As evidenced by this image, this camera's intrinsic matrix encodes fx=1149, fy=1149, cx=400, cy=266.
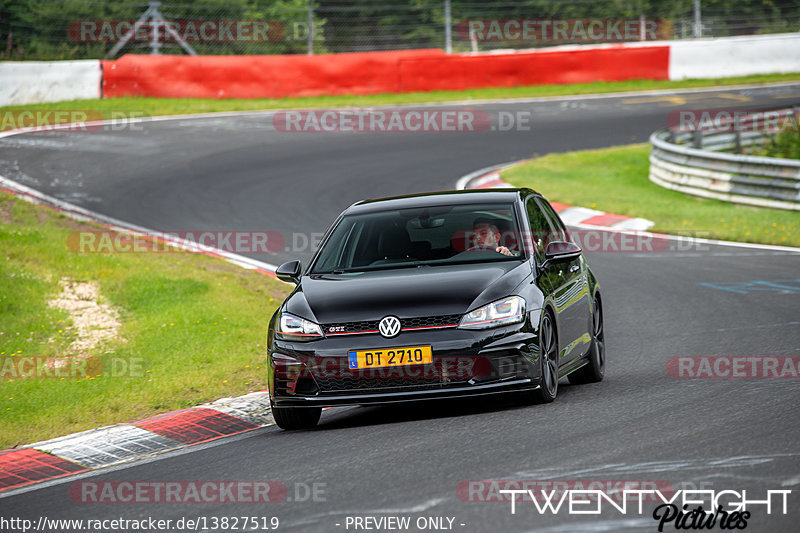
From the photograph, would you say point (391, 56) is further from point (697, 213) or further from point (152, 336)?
point (152, 336)

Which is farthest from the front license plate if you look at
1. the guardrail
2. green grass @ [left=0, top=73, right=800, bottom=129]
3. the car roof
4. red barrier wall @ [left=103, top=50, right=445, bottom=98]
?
red barrier wall @ [left=103, top=50, right=445, bottom=98]

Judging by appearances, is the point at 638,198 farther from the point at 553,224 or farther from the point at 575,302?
the point at 575,302

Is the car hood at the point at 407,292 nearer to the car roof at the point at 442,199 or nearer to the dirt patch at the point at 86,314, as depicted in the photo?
the car roof at the point at 442,199

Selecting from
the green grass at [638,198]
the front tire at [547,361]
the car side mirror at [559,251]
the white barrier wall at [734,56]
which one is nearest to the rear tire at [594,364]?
the car side mirror at [559,251]

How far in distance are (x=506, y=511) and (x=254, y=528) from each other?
117 cm

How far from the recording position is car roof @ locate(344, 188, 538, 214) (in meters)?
8.82

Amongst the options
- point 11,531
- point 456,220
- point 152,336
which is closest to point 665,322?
point 456,220

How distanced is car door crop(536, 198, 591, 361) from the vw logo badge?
140 cm

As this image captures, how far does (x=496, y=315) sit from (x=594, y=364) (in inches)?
74.8

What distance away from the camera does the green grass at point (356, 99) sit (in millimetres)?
28875

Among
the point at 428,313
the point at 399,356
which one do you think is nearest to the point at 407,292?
the point at 428,313

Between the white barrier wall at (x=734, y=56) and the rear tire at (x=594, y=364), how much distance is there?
27.9 metres

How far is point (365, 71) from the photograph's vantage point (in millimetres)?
32344

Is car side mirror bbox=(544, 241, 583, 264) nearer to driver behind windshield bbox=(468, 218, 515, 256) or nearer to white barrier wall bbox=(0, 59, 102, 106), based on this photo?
driver behind windshield bbox=(468, 218, 515, 256)
